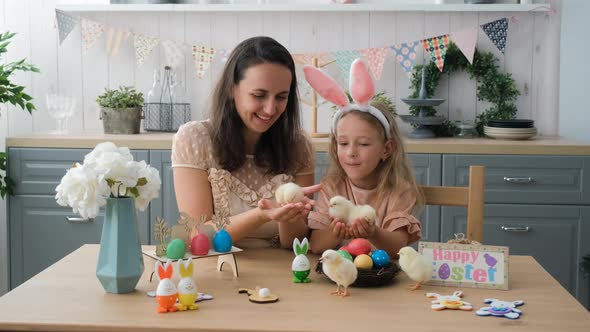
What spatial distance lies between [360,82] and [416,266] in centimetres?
53

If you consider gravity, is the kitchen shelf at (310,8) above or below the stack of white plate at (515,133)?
above

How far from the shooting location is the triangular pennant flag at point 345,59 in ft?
12.1

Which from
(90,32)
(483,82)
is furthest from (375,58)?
(90,32)

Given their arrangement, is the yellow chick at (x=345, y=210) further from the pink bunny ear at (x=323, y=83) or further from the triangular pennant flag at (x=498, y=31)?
the triangular pennant flag at (x=498, y=31)

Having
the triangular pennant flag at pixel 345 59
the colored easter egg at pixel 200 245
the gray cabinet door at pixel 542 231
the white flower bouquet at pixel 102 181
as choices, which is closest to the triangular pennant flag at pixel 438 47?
the triangular pennant flag at pixel 345 59

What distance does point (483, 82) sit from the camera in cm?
376

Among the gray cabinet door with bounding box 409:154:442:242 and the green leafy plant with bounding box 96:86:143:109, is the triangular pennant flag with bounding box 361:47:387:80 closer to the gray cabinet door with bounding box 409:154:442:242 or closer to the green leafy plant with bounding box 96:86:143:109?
the gray cabinet door with bounding box 409:154:442:242

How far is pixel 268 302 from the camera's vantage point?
1503mm

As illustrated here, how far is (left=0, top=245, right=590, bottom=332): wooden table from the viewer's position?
1.37 m

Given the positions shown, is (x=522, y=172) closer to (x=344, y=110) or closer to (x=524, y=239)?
(x=524, y=239)

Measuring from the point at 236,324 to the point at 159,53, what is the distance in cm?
269

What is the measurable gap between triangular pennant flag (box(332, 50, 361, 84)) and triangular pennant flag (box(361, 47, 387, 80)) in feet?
0.14

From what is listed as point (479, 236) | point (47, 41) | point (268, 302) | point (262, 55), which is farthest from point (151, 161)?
point (268, 302)

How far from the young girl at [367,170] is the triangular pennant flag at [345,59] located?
155 centimetres
